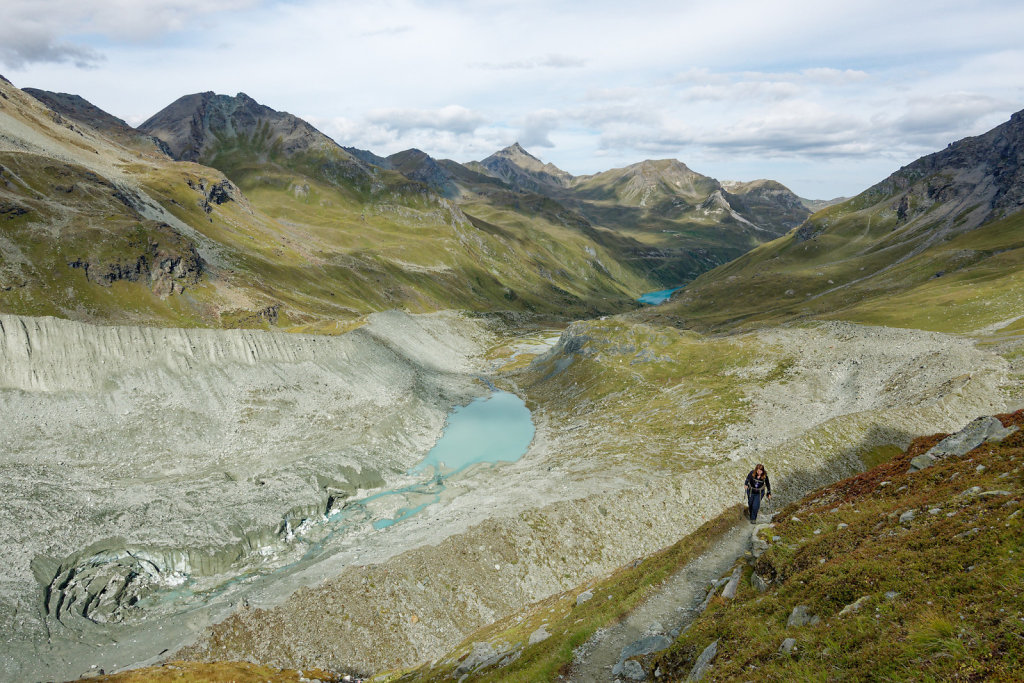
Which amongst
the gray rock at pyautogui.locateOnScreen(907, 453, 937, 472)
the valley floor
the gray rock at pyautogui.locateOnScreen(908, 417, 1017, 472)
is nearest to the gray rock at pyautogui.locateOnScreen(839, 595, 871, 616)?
the gray rock at pyautogui.locateOnScreen(907, 453, 937, 472)

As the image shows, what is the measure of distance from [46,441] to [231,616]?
36412mm

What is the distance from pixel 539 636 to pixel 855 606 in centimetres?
1654

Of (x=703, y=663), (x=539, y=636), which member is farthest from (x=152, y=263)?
(x=703, y=663)

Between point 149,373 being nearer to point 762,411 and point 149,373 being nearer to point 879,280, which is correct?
point 762,411

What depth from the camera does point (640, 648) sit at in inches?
830

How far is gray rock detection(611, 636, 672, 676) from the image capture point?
20438 millimetres

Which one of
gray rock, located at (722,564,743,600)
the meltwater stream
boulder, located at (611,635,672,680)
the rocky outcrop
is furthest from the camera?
the rocky outcrop

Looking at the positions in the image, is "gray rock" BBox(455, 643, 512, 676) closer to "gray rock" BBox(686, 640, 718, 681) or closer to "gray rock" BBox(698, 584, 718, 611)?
"gray rock" BBox(698, 584, 718, 611)

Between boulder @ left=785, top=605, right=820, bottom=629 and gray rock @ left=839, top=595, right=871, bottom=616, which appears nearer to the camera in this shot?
gray rock @ left=839, top=595, right=871, bottom=616

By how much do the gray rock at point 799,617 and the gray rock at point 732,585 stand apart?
4.61 m

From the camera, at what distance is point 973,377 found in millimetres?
51625

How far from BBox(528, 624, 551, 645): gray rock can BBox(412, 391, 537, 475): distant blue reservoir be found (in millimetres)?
45901

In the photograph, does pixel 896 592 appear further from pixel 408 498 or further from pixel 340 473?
pixel 340 473

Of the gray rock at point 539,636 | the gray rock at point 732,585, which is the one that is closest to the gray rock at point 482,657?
the gray rock at point 539,636
